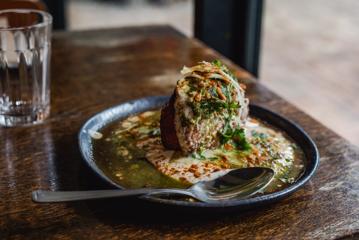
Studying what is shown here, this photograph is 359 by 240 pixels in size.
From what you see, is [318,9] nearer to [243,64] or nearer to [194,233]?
[243,64]

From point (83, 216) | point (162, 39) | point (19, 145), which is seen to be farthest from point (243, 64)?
point (83, 216)

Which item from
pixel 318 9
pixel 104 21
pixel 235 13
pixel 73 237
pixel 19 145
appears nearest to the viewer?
pixel 73 237

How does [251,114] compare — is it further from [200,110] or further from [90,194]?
[90,194]

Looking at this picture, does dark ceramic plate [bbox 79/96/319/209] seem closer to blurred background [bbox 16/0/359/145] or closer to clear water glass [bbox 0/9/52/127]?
clear water glass [bbox 0/9/52/127]

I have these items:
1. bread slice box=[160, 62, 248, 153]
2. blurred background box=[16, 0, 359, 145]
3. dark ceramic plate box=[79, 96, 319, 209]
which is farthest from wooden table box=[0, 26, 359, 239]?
blurred background box=[16, 0, 359, 145]

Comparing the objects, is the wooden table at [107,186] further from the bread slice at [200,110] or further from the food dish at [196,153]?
the bread slice at [200,110]

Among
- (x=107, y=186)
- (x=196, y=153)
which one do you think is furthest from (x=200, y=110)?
(x=107, y=186)

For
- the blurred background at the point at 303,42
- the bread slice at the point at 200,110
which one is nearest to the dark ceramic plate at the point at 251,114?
the bread slice at the point at 200,110
